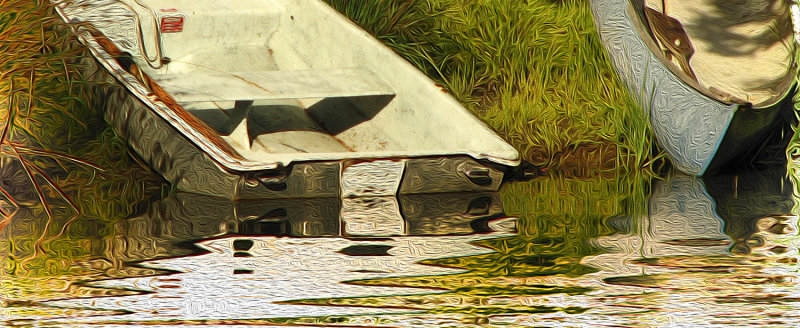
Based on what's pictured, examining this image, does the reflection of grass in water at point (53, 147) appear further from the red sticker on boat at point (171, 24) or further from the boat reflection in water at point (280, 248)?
the red sticker on boat at point (171, 24)

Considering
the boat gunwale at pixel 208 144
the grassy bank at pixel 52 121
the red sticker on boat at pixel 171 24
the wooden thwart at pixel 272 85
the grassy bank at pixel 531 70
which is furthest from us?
the red sticker on boat at pixel 171 24

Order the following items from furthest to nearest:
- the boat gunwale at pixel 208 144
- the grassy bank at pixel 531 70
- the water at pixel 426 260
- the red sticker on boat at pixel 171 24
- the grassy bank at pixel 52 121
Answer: the red sticker on boat at pixel 171 24
the grassy bank at pixel 531 70
the grassy bank at pixel 52 121
the boat gunwale at pixel 208 144
the water at pixel 426 260

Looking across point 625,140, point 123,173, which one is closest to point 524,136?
point 625,140

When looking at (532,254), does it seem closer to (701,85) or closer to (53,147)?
(701,85)

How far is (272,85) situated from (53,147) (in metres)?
0.87

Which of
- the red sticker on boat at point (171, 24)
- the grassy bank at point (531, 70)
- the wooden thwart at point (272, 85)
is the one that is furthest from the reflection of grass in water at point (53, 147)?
the grassy bank at point (531, 70)

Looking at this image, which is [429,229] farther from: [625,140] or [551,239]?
[625,140]

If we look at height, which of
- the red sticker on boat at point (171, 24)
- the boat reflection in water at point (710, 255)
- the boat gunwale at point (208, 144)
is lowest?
the boat reflection in water at point (710, 255)

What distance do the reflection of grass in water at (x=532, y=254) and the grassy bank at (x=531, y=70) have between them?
25cm

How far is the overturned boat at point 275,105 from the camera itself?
3.06 meters

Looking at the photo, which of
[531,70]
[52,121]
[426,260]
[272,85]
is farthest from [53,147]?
[531,70]

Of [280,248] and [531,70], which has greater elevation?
[531,70]

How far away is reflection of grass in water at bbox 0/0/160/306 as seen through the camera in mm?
3064

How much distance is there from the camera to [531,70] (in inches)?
170
